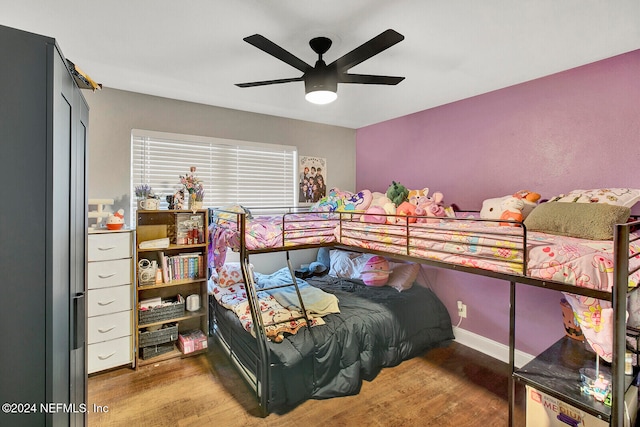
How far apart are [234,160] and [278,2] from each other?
6.72 feet

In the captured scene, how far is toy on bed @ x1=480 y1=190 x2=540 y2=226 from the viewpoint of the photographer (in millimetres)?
2178

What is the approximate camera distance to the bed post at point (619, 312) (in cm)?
116

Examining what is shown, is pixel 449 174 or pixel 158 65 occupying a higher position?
pixel 158 65

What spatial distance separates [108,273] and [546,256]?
9.80 ft

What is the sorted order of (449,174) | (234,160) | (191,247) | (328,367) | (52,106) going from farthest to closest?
(234,160)
(449,174)
(191,247)
(328,367)
(52,106)

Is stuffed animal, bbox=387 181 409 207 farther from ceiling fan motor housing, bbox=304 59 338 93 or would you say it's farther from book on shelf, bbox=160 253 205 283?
→ book on shelf, bbox=160 253 205 283

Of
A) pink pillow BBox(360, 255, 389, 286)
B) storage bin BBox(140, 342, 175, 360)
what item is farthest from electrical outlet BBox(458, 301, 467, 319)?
storage bin BBox(140, 342, 175, 360)

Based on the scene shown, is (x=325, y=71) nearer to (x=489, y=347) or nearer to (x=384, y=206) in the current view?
(x=384, y=206)

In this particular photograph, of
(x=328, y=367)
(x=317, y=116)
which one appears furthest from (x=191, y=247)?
(x=317, y=116)

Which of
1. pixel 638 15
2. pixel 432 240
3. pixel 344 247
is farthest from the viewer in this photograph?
pixel 344 247

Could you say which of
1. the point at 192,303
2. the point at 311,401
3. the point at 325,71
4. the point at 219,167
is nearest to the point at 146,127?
the point at 219,167

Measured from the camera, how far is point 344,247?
2.58 metres

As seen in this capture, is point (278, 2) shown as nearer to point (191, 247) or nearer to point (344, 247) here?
point (344, 247)

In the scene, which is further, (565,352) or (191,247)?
(191,247)
